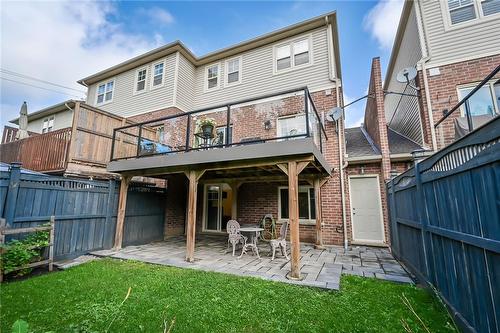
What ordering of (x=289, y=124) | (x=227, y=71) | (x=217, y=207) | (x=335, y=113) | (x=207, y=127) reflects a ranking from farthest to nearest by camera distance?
(x=227, y=71) < (x=217, y=207) < (x=289, y=124) < (x=335, y=113) < (x=207, y=127)

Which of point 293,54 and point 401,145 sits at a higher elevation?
point 293,54

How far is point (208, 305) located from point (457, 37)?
32.5ft

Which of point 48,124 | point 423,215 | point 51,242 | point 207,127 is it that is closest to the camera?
point 423,215

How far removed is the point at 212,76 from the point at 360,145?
7351 millimetres

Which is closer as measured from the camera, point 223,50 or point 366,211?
point 366,211

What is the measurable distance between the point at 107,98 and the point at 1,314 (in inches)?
467

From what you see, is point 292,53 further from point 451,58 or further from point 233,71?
point 451,58

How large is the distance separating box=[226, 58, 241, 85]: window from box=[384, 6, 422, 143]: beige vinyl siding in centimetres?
661

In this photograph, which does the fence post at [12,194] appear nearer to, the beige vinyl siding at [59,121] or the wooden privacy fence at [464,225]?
the wooden privacy fence at [464,225]

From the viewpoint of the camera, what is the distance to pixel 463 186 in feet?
7.86

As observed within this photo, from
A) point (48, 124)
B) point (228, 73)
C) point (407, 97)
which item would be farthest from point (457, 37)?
point (48, 124)

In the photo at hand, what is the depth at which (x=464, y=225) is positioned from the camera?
241 cm

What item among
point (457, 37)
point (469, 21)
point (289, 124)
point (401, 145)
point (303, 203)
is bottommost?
point (303, 203)

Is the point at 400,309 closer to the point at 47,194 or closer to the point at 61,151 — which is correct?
the point at 47,194
